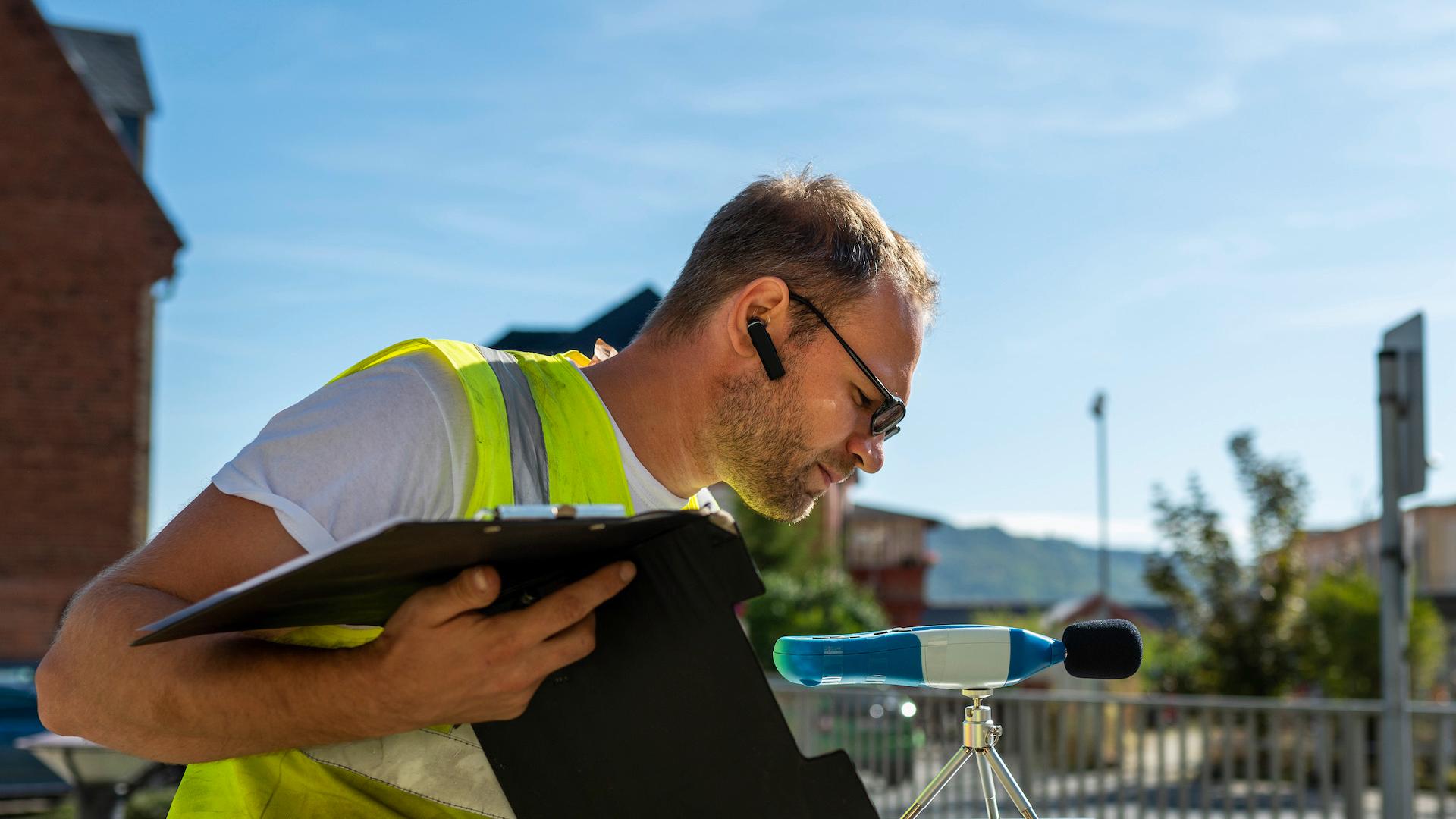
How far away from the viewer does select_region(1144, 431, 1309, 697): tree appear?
835 inches

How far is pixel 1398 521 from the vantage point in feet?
20.7

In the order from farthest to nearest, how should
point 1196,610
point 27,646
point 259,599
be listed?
point 1196,610 → point 27,646 → point 259,599

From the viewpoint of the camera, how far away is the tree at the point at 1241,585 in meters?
21.2

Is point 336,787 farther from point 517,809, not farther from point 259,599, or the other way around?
point 259,599

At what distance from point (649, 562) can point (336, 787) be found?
620 millimetres

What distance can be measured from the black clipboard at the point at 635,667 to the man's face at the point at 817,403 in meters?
0.71

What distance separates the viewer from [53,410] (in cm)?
1945

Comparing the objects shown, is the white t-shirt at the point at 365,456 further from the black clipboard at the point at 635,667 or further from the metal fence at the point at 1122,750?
the metal fence at the point at 1122,750

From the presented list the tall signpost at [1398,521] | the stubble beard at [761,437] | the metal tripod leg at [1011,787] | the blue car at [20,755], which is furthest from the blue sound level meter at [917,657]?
the blue car at [20,755]

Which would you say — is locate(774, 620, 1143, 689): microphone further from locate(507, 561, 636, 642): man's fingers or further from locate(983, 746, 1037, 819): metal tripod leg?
locate(507, 561, 636, 642): man's fingers

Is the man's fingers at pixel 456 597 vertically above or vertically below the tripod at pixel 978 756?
above

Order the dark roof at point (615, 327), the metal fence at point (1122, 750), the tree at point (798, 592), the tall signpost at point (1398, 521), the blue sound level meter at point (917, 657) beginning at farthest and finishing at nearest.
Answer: the tree at point (798, 592), the metal fence at point (1122, 750), the tall signpost at point (1398, 521), the dark roof at point (615, 327), the blue sound level meter at point (917, 657)

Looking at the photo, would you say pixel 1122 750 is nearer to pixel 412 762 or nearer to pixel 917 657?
pixel 917 657

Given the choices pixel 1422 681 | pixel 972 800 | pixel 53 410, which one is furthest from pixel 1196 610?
pixel 53 410
